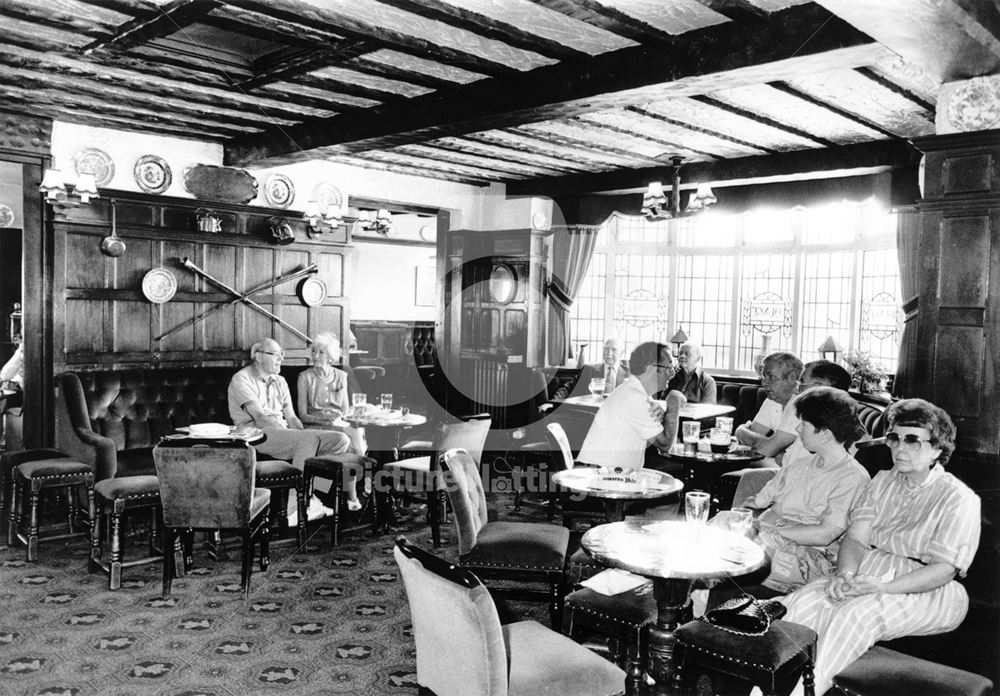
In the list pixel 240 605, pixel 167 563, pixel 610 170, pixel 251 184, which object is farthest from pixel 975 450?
pixel 251 184

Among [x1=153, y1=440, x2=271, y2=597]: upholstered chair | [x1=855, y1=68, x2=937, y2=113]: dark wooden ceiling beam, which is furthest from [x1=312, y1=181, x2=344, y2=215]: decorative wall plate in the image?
[x1=855, y1=68, x2=937, y2=113]: dark wooden ceiling beam

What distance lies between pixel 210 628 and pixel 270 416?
2.47m

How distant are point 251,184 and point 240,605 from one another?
4242 mm

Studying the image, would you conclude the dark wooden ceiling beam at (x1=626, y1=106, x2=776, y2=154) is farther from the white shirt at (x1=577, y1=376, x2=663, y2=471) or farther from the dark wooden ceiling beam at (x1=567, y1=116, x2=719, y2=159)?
the white shirt at (x1=577, y1=376, x2=663, y2=471)

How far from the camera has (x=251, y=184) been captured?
7504 millimetres

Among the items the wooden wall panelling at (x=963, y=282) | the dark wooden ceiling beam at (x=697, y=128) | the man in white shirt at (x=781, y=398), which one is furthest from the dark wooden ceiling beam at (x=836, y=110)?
the man in white shirt at (x=781, y=398)

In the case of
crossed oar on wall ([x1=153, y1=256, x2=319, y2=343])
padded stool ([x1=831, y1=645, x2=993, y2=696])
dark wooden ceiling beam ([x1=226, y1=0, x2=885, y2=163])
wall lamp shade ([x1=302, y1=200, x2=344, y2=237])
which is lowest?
padded stool ([x1=831, y1=645, x2=993, y2=696])

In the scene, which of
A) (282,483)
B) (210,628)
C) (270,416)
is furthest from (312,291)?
(210,628)

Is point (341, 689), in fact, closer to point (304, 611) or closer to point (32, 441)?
point (304, 611)

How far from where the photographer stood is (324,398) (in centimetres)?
706

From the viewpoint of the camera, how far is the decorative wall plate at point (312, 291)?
8.07 metres

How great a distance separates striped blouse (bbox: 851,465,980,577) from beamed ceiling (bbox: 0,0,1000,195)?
1.78 metres

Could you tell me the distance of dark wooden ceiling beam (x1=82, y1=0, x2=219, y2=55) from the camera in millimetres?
3783

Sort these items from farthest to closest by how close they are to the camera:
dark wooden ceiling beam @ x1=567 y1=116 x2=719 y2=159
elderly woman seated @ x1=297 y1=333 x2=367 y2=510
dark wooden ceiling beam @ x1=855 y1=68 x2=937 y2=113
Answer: elderly woman seated @ x1=297 y1=333 x2=367 y2=510 < dark wooden ceiling beam @ x1=567 y1=116 x2=719 y2=159 < dark wooden ceiling beam @ x1=855 y1=68 x2=937 y2=113
